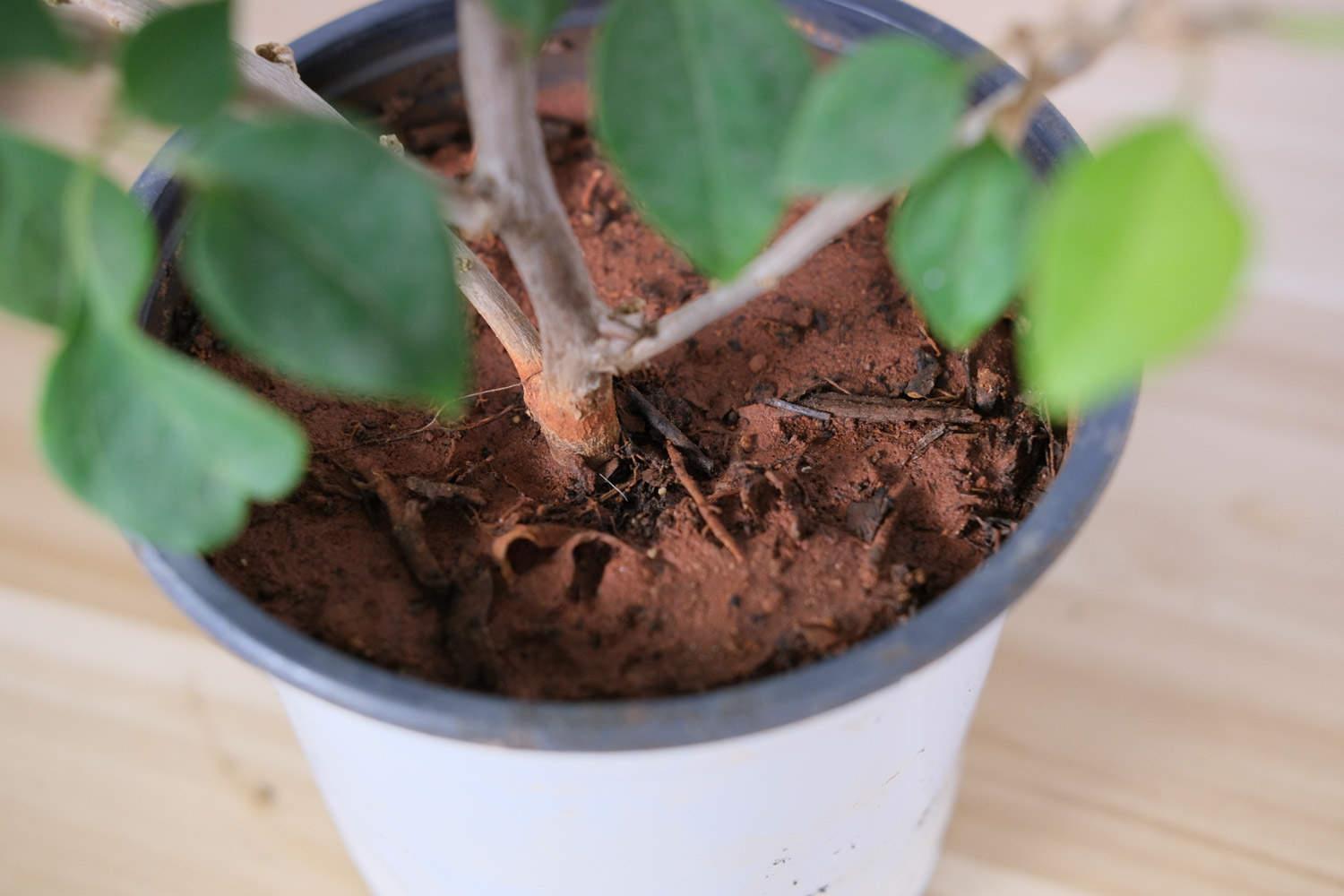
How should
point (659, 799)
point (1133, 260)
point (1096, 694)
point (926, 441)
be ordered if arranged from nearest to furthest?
1. point (1133, 260)
2. point (659, 799)
3. point (926, 441)
4. point (1096, 694)

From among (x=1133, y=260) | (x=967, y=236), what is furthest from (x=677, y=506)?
(x=1133, y=260)

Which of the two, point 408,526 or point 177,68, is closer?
point 177,68

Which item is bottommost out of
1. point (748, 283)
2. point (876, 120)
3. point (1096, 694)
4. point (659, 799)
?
point (1096, 694)

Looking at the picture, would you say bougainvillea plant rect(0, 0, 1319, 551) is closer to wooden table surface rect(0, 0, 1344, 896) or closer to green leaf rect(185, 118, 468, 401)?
green leaf rect(185, 118, 468, 401)

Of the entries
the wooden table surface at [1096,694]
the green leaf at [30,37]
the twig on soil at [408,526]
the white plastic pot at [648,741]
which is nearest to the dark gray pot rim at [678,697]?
the white plastic pot at [648,741]

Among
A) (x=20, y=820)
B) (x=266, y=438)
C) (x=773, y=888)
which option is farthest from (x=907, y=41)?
(x=20, y=820)

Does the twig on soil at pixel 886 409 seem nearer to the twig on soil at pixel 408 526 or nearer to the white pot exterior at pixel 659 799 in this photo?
the white pot exterior at pixel 659 799

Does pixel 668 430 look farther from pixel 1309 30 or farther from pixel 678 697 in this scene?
pixel 1309 30
